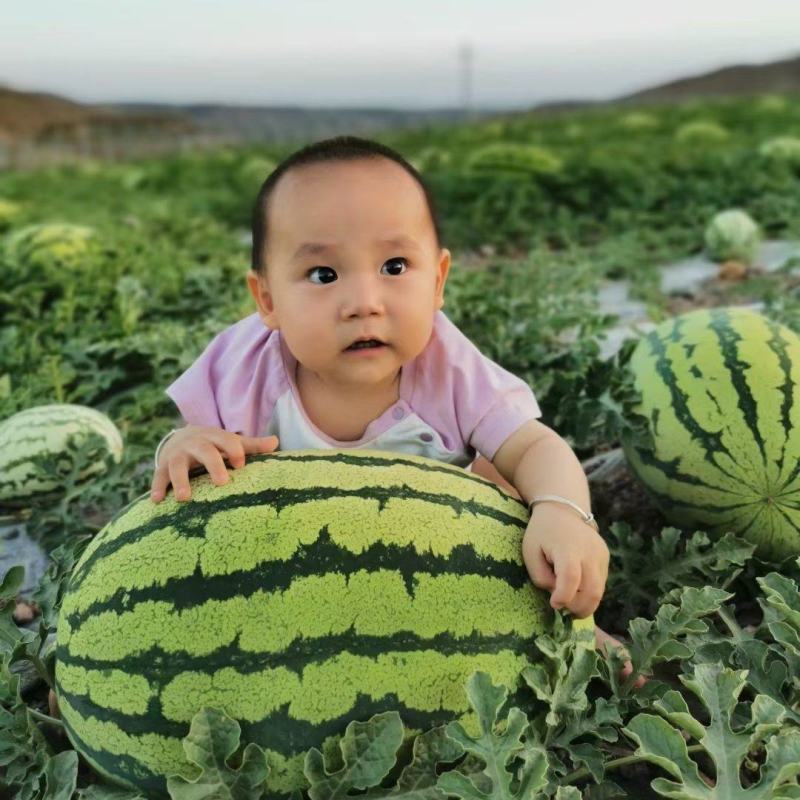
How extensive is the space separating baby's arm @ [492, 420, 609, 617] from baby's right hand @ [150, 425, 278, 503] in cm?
58

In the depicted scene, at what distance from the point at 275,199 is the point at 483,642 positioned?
3.37 feet

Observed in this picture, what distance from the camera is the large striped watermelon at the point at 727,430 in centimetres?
248

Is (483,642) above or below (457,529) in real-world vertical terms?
below

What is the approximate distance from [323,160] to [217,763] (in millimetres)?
1214

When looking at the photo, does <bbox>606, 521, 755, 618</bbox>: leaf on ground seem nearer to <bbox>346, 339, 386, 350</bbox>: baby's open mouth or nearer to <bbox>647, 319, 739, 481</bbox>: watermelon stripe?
<bbox>647, 319, 739, 481</bbox>: watermelon stripe

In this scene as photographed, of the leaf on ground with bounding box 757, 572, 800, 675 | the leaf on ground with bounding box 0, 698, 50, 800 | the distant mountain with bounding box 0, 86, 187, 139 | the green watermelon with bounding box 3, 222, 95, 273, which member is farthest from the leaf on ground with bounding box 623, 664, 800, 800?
the distant mountain with bounding box 0, 86, 187, 139

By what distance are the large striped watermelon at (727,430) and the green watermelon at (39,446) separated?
5.98 feet

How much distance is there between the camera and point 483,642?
1763 millimetres

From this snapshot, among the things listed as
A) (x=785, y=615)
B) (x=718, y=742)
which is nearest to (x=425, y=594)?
(x=718, y=742)

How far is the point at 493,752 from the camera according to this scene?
5.27 ft

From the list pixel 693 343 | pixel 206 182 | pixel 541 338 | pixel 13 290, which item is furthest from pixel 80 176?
pixel 693 343

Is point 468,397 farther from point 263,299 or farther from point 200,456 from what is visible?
point 200,456

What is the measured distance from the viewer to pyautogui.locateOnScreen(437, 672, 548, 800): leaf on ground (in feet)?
5.20

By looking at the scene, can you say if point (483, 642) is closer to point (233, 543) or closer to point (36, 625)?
point (233, 543)
